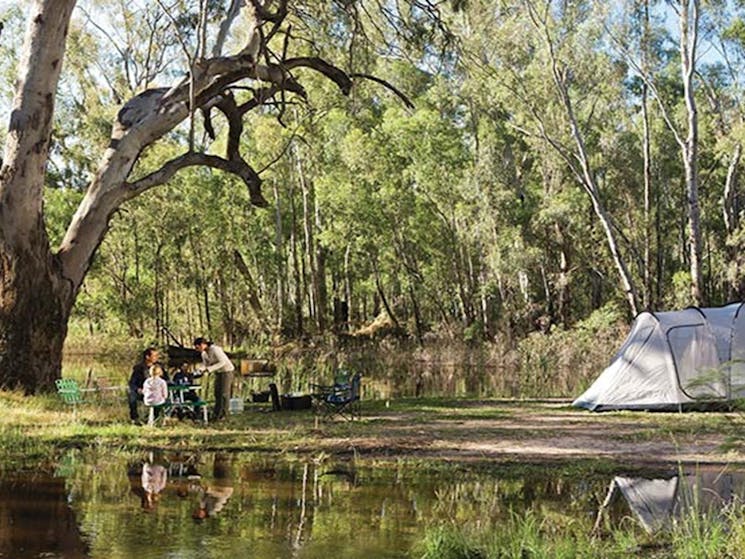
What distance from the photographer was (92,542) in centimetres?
635

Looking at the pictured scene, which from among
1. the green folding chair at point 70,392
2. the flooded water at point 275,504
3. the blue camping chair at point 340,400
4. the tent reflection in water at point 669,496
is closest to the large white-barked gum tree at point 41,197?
the green folding chair at point 70,392

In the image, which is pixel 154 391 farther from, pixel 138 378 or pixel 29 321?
pixel 29 321

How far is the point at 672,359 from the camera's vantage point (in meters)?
15.6

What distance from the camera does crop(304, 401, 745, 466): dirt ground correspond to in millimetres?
10461

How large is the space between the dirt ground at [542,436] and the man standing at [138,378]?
2922 millimetres

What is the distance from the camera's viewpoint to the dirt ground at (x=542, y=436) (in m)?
10.5

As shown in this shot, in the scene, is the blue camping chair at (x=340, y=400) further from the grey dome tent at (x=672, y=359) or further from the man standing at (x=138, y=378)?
the grey dome tent at (x=672, y=359)

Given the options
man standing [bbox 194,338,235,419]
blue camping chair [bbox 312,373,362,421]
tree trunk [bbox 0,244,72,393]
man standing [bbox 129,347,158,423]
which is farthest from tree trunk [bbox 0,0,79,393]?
blue camping chair [bbox 312,373,362,421]

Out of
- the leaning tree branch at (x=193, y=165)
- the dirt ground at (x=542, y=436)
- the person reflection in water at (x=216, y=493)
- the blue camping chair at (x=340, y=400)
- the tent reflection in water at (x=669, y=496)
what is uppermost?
the leaning tree branch at (x=193, y=165)

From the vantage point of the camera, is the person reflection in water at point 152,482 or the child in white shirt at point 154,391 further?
the child in white shirt at point 154,391

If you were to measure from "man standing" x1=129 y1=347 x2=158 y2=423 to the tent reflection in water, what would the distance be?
6.66m

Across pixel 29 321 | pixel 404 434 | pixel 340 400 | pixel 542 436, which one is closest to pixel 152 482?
pixel 404 434

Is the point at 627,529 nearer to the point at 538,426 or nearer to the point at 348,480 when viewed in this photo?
the point at 348,480

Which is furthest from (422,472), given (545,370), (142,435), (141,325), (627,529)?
(141,325)
